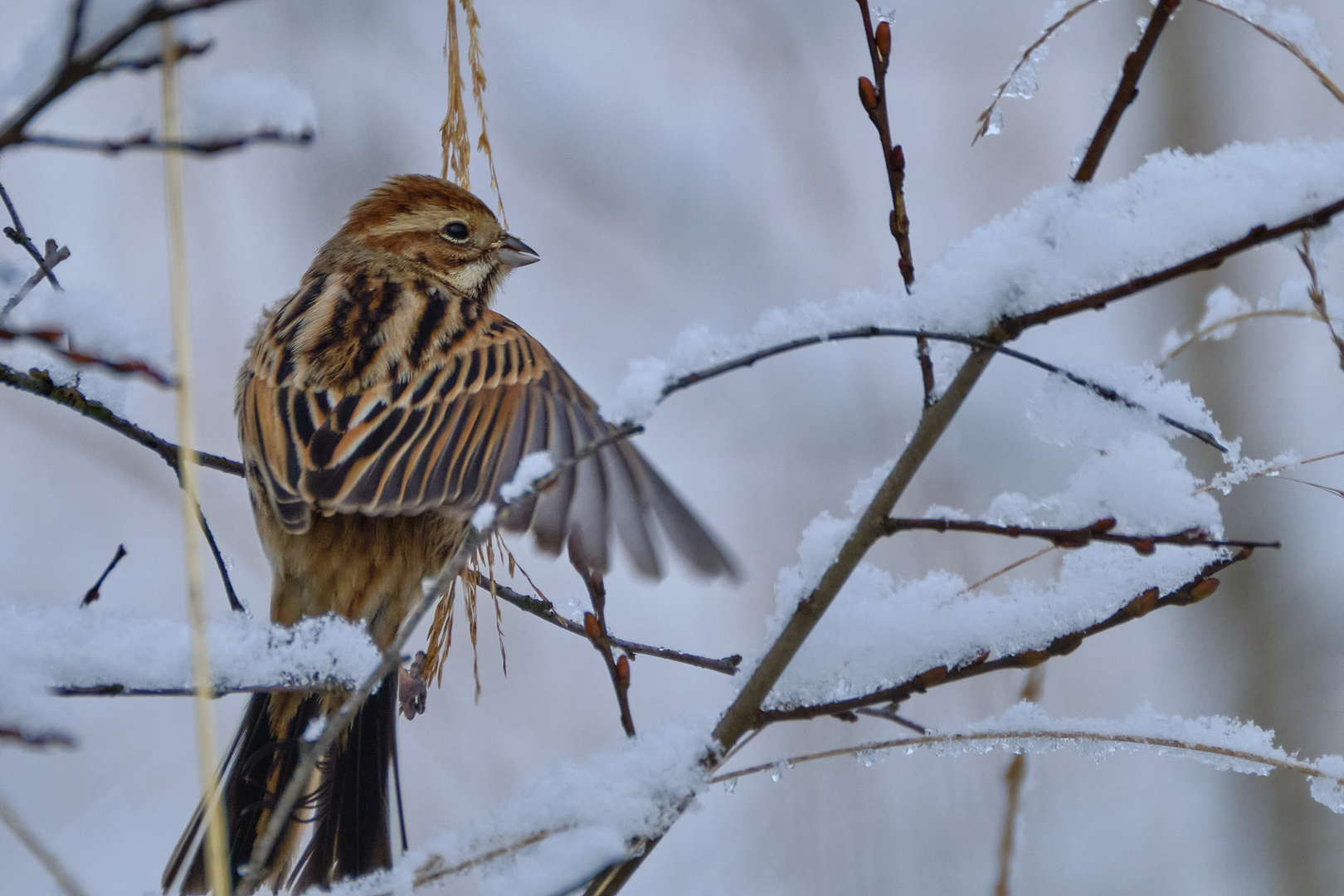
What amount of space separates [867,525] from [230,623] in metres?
0.83

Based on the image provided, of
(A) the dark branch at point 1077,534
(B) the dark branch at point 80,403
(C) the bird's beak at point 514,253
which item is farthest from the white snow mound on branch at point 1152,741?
(C) the bird's beak at point 514,253

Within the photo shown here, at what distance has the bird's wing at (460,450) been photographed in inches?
74.5

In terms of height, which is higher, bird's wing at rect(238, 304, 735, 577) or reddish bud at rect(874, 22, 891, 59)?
reddish bud at rect(874, 22, 891, 59)

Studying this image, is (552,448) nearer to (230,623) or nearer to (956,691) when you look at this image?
(230,623)

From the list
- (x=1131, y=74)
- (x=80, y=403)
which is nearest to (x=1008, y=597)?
(x=1131, y=74)

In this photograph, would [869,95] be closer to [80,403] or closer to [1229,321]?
[1229,321]

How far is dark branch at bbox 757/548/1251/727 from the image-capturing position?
50.6 inches

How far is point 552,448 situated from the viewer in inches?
88.4

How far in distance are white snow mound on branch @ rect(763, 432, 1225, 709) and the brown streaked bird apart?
32 centimetres

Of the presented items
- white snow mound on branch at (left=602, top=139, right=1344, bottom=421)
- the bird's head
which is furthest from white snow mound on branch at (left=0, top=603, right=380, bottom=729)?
the bird's head

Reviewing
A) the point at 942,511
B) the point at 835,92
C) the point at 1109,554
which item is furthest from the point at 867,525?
the point at 835,92

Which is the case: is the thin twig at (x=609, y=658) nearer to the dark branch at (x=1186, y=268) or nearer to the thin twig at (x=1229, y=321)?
the dark branch at (x=1186, y=268)

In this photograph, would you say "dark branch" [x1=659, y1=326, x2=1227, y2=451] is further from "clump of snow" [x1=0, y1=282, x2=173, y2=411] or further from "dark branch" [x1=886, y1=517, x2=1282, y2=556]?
"clump of snow" [x1=0, y1=282, x2=173, y2=411]

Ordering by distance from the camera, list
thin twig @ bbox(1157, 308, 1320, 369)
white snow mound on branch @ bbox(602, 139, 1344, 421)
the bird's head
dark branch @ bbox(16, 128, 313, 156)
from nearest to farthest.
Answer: dark branch @ bbox(16, 128, 313, 156) < white snow mound on branch @ bbox(602, 139, 1344, 421) < thin twig @ bbox(1157, 308, 1320, 369) < the bird's head
